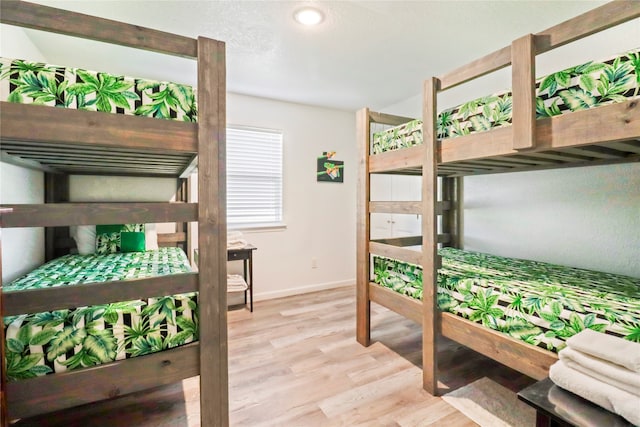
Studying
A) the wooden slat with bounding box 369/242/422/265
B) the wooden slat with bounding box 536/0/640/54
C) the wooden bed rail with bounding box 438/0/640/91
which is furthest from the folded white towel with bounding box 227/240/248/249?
the wooden slat with bounding box 536/0/640/54

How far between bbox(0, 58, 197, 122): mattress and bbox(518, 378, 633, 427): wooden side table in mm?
1573

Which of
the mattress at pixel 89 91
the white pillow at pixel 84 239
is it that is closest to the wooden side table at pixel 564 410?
the mattress at pixel 89 91

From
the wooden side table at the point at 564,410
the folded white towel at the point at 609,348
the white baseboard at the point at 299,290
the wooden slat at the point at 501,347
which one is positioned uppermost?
the folded white towel at the point at 609,348

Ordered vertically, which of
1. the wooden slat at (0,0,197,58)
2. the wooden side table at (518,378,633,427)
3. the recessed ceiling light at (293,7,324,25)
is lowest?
the wooden side table at (518,378,633,427)

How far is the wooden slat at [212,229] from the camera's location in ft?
4.11

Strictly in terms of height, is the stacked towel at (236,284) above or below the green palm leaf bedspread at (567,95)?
below

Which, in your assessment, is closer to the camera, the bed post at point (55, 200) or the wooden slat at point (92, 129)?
the wooden slat at point (92, 129)

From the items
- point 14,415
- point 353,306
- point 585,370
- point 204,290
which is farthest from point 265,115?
point 585,370

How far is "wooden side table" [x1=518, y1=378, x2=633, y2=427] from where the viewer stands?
779 mm

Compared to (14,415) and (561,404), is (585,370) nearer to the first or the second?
(561,404)

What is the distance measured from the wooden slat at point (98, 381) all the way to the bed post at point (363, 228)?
4.75ft

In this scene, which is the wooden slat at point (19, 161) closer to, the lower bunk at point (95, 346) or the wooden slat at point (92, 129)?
the wooden slat at point (92, 129)

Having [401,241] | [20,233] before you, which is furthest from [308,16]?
[20,233]

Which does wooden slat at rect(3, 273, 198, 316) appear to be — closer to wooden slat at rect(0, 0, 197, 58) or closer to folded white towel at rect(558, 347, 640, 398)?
wooden slat at rect(0, 0, 197, 58)
